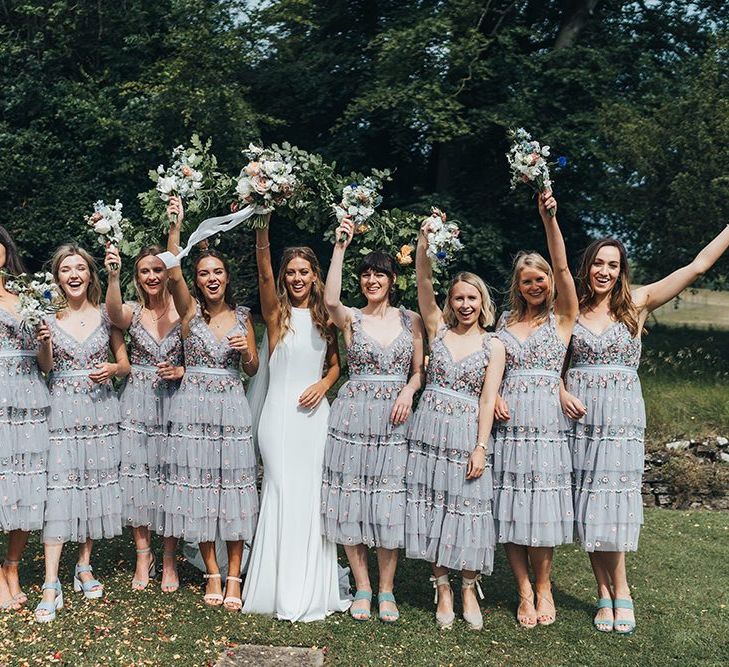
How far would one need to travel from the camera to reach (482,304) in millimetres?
5562


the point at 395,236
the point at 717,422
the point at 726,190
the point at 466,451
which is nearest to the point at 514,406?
the point at 466,451

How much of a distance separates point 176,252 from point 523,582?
3.20m

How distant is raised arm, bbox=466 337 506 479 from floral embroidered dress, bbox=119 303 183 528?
2.17 meters

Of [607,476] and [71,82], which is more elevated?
[71,82]

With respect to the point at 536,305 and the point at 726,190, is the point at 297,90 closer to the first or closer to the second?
the point at 726,190

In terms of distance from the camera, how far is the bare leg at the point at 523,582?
564 centimetres

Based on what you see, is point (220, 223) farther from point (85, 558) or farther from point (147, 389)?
point (85, 558)

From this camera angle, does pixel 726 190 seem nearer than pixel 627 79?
Yes

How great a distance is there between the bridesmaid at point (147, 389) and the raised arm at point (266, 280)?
0.72m

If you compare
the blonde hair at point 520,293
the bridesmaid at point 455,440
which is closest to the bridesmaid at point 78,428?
the bridesmaid at point 455,440

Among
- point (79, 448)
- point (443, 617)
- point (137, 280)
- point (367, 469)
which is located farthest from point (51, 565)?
point (443, 617)

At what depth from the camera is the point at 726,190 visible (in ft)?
43.2

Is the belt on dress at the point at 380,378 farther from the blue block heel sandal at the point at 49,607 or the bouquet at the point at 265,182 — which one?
the blue block heel sandal at the point at 49,607

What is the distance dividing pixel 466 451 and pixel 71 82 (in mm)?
14461
